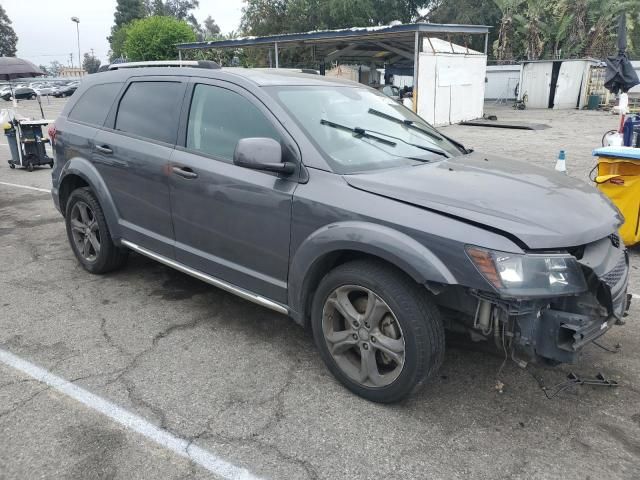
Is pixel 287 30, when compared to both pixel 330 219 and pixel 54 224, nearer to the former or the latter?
pixel 54 224

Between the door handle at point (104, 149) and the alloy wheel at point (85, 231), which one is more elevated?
the door handle at point (104, 149)

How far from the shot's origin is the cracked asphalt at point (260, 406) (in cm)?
253

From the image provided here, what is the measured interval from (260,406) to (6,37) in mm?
111688

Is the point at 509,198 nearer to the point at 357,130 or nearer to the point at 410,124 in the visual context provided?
the point at 357,130

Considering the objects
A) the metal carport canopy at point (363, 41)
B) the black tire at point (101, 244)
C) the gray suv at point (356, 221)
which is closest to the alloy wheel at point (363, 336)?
the gray suv at point (356, 221)

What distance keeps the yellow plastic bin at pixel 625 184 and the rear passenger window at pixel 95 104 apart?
475cm

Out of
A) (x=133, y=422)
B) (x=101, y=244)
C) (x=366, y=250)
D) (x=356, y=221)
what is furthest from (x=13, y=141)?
(x=366, y=250)

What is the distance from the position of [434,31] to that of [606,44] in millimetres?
20437

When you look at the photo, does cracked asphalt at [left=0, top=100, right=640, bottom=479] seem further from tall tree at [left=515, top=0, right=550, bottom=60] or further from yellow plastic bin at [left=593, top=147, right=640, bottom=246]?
tall tree at [left=515, top=0, right=550, bottom=60]

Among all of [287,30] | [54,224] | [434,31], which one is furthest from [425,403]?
[287,30]

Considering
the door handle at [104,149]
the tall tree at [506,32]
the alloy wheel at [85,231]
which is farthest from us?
the tall tree at [506,32]

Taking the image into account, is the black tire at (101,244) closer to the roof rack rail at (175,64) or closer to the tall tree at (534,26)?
the roof rack rail at (175,64)

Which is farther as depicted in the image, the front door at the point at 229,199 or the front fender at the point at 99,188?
the front fender at the point at 99,188

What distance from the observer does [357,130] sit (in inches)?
137
